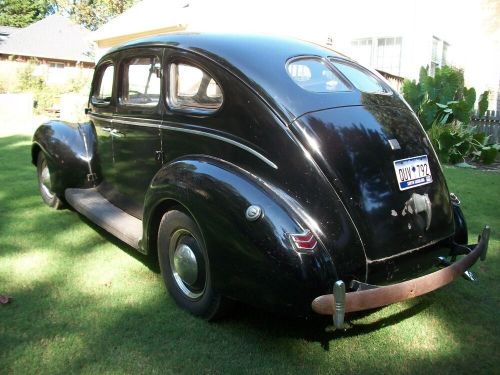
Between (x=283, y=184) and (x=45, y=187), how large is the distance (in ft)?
12.3

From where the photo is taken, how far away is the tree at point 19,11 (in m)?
54.2

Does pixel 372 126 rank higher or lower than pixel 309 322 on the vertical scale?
higher

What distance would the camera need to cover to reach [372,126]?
3.02 meters

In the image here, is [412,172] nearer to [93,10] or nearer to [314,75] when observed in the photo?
[314,75]

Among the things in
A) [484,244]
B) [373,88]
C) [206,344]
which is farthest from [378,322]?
[373,88]

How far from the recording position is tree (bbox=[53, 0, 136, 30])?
34281 millimetres

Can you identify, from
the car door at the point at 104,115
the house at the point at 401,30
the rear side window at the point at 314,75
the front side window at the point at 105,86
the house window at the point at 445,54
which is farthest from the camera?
the house window at the point at 445,54

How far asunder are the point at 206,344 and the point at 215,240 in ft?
2.14

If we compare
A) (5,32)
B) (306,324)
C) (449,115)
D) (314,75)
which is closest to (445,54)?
(449,115)

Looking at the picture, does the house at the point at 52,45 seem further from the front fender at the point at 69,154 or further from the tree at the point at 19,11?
the front fender at the point at 69,154

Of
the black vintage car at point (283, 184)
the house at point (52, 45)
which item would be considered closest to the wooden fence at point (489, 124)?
the black vintage car at point (283, 184)

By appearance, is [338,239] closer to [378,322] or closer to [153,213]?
[378,322]

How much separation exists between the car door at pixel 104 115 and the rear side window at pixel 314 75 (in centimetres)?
186

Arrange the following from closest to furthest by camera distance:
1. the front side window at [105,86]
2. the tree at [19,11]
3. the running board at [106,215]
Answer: the running board at [106,215], the front side window at [105,86], the tree at [19,11]
